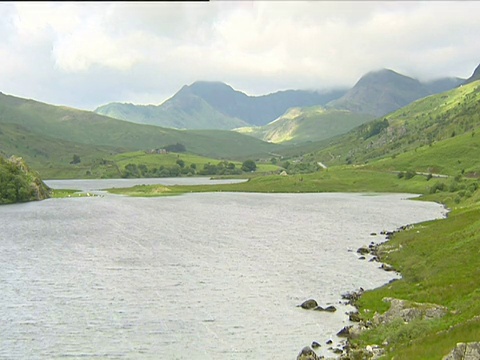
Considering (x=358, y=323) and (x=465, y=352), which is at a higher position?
(x=465, y=352)

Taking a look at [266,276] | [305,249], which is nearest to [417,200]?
[305,249]

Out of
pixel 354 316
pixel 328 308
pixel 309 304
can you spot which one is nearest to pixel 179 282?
pixel 309 304

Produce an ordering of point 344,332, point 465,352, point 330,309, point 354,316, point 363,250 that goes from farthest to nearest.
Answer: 1. point 363,250
2. point 330,309
3. point 354,316
4. point 344,332
5. point 465,352

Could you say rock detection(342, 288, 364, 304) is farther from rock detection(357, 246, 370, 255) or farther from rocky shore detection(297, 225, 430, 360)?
rock detection(357, 246, 370, 255)

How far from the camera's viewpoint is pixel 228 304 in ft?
192

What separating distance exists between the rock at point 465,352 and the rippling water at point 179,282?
17.2 meters

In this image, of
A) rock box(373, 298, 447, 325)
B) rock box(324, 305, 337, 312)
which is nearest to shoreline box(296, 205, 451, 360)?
rock box(373, 298, 447, 325)

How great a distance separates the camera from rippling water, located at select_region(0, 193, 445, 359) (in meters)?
47.3

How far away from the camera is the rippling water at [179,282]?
155 ft

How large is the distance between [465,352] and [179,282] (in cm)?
4642

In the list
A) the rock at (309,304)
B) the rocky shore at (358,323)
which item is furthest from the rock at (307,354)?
the rock at (309,304)

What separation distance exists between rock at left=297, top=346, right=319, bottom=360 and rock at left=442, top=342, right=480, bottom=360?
43.3ft

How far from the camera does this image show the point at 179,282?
69.6m

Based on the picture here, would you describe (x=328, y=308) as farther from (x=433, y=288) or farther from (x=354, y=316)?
(x=433, y=288)
